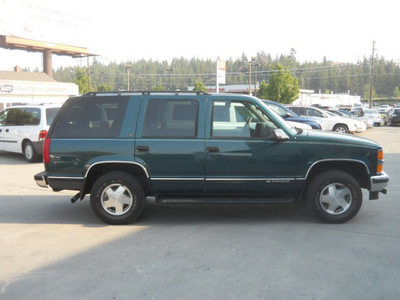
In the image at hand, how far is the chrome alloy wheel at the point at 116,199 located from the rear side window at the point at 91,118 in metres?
0.76

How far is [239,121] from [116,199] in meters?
2.07

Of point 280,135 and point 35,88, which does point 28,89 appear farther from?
point 280,135

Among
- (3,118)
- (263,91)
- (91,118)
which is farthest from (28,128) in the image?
(263,91)

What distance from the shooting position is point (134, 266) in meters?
4.31

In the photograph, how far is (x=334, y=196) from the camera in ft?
18.6

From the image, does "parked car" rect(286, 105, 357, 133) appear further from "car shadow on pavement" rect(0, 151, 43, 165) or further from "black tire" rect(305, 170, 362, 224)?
"black tire" rect(305, 170, 362, 224)

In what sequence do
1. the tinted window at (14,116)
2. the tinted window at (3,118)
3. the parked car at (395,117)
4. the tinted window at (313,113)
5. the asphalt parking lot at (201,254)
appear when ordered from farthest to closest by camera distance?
the parked car at (395,117) < the tinted window at (313,113) < the tinted window at (3,118) < the tinted window at (14,116) < the asphalt parking lot at (201,254)

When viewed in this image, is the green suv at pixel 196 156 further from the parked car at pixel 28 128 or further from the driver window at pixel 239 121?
the parked car at pixel 28 128

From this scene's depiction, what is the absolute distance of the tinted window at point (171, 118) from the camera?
5637mm

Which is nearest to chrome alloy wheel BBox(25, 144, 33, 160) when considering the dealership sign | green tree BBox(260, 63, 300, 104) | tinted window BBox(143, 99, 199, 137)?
tinted window BBox(143, 99, 199, 137)

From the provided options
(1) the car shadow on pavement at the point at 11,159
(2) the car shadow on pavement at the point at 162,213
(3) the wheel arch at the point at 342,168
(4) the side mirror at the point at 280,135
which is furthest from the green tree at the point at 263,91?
(4) the side mirror at the point at 280,135

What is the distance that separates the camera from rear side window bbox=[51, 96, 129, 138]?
5.71 meters

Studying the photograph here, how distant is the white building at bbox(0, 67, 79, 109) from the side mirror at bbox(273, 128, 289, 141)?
31106mm

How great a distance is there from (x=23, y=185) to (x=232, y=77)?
16490 centimetres
